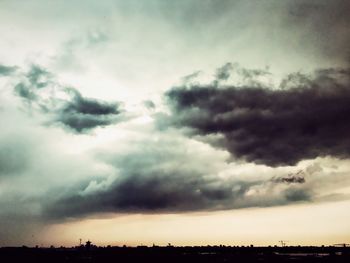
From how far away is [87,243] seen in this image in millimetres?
155375
